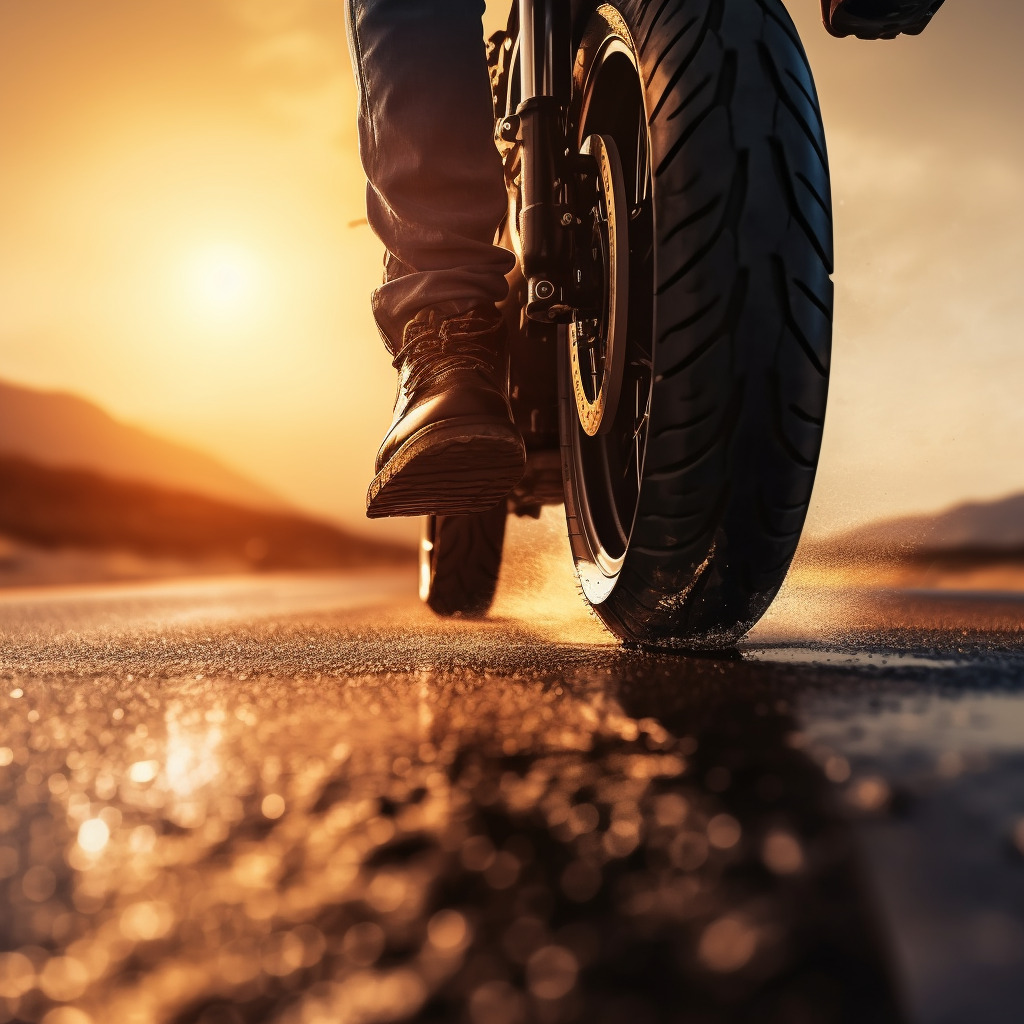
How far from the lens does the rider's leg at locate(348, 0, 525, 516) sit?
1.25m

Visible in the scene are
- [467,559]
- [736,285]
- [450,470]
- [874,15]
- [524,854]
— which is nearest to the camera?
[524,854]

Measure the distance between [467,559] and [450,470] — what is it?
959 millimetres

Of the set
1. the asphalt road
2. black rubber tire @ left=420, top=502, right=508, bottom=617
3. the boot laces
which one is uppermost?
the boot laces

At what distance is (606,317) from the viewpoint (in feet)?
3.96

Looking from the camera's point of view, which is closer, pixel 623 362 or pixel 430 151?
pixel 623 362

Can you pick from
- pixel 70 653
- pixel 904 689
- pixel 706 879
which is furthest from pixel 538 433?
pixel 706 879

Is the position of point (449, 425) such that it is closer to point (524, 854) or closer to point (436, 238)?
point (436, 238)

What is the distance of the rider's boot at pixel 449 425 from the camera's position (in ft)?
3.94

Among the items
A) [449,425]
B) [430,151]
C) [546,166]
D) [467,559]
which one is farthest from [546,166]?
[467,559]

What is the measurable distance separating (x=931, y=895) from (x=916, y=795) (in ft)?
0.31

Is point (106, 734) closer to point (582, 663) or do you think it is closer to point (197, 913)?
point (197, 913)

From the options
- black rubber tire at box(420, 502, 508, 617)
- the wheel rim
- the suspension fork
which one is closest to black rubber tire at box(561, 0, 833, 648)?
the wheel rim

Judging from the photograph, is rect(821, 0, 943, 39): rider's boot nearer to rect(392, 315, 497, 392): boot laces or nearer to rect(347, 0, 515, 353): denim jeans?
rect(347, 0, 515, 353): denim jeans

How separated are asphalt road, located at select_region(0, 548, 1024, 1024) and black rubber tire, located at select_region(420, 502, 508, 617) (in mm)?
1401
